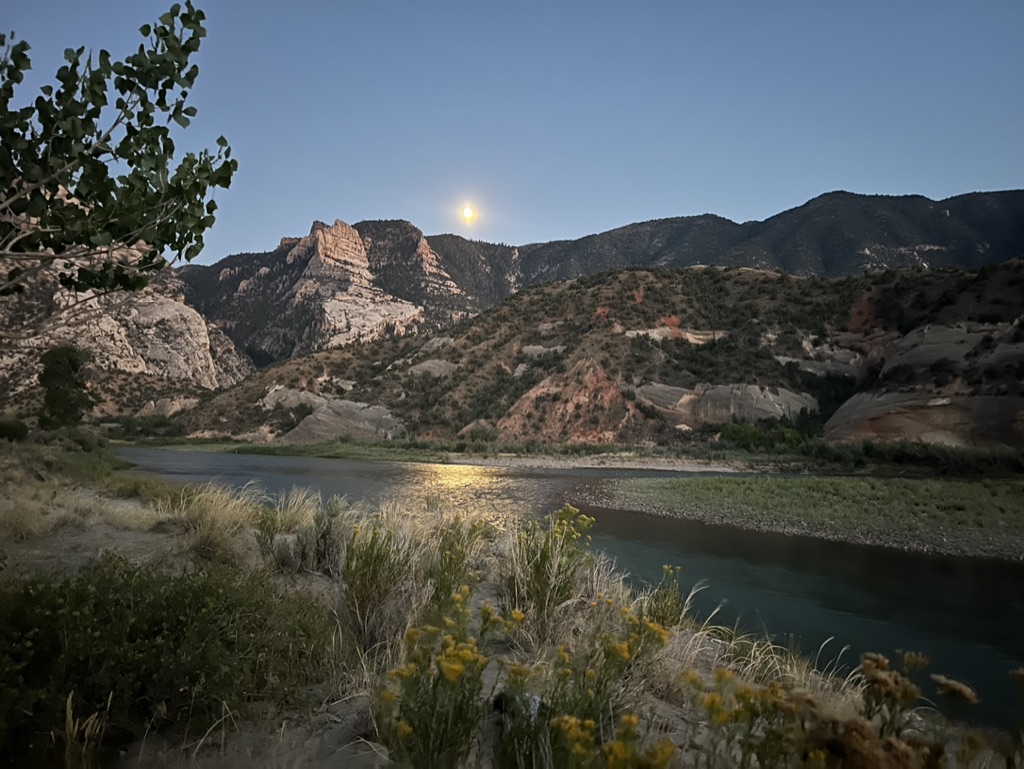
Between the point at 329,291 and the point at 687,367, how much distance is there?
258 feet

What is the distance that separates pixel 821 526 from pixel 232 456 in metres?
42.7

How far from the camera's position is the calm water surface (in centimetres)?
812

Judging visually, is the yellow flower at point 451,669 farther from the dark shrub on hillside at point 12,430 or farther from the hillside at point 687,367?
the hillside at point 687,367

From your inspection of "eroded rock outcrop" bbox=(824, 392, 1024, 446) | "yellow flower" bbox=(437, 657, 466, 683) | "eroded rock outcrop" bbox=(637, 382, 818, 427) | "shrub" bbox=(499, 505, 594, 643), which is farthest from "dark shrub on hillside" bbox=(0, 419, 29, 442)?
"eroded rock outcrop" bbox=(824, 392, 1024, 446)

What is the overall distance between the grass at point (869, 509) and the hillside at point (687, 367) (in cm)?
2071

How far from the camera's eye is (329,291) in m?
111

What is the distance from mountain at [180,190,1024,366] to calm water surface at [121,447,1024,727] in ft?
230

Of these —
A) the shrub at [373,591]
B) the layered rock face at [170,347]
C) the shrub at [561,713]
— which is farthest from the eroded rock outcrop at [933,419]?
the layered rock face at [170,347]

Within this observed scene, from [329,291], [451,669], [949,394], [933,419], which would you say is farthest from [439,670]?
[329,291]

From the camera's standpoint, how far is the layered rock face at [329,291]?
106 meters

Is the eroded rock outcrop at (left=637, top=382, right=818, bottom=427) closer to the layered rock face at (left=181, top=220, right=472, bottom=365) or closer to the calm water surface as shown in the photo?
the calm water surface

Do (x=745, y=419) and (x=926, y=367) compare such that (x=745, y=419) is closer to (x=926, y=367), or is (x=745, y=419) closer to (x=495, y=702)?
(x=926, y=367)

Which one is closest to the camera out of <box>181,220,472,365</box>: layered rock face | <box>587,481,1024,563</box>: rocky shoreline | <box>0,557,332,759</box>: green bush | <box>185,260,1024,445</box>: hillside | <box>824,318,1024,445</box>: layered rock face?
<box>0,557,332,759</box>: green bush

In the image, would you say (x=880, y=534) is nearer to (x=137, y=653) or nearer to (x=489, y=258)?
(x=137, y=653)
